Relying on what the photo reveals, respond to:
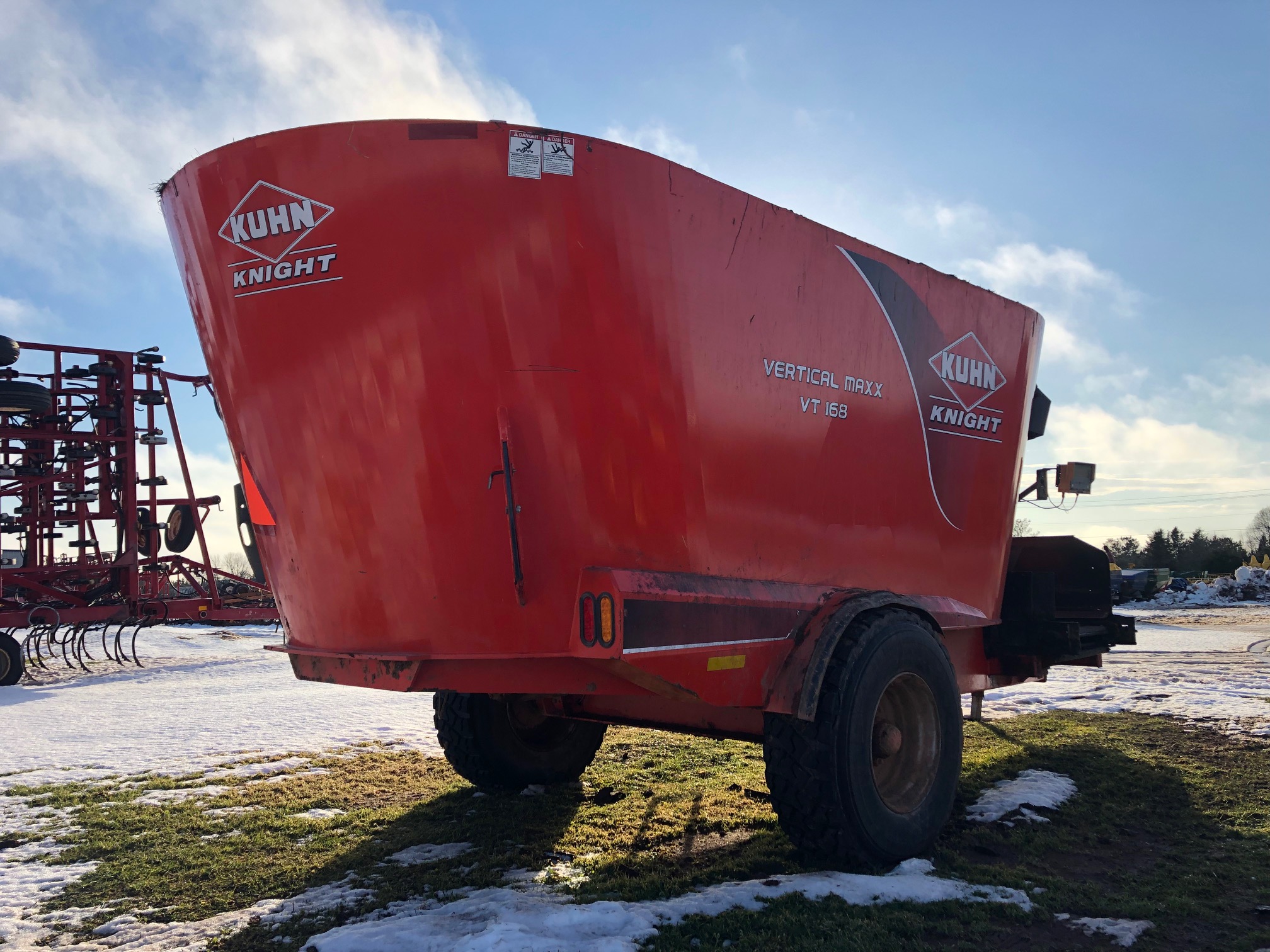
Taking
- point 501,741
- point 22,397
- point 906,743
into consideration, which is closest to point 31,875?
point 501,741

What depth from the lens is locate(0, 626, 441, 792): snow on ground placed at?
6.35 m

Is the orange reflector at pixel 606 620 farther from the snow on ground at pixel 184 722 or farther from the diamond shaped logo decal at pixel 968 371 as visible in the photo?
the snow on ground at pixel 184 722

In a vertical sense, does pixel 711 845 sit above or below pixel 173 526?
below

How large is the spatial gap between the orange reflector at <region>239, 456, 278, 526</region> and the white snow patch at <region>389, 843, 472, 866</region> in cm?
172

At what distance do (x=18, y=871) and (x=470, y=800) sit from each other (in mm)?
2226

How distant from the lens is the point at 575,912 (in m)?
3.23

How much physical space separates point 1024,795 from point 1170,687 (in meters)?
5.36

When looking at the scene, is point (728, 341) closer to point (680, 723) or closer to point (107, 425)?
point (680, 723)

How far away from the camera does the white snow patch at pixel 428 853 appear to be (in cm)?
410

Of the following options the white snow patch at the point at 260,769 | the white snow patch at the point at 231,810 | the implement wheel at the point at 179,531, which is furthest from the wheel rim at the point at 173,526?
the white snow patch at the point at 231,810

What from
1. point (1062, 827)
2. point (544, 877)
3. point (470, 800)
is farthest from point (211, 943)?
point (1062, 827)

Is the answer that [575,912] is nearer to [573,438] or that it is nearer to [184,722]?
[573,438]

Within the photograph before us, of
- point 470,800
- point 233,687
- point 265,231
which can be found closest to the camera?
point 265,231

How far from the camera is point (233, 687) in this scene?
414 inches
